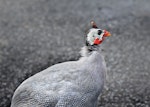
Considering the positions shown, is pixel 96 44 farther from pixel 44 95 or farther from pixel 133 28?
pixel 133 28

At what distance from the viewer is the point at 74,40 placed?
6.47 m

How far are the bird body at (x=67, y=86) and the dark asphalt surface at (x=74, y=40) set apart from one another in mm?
1150

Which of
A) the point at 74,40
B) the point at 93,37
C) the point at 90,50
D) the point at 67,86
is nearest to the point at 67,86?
the point at 67,86

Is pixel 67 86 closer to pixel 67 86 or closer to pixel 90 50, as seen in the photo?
pixel 67 86

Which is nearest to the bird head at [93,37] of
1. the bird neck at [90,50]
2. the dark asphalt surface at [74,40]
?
the bird neck at [90,50]

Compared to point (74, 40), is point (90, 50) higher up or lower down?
higher up

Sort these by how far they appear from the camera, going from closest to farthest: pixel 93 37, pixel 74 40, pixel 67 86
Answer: pixel 67 86 → pixel 93 37 → pixel 74 40

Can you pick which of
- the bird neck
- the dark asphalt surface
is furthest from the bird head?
the dark asphalt surface

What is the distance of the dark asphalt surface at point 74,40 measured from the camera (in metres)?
5.08

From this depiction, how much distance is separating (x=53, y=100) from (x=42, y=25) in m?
3.72

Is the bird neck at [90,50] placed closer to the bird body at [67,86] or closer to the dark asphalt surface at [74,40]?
the bird body at [67,86]

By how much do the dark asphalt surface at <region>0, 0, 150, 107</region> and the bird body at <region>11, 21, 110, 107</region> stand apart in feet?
3.77

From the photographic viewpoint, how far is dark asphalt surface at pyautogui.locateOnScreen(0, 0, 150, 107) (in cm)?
508

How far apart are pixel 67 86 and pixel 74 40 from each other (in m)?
3.05
